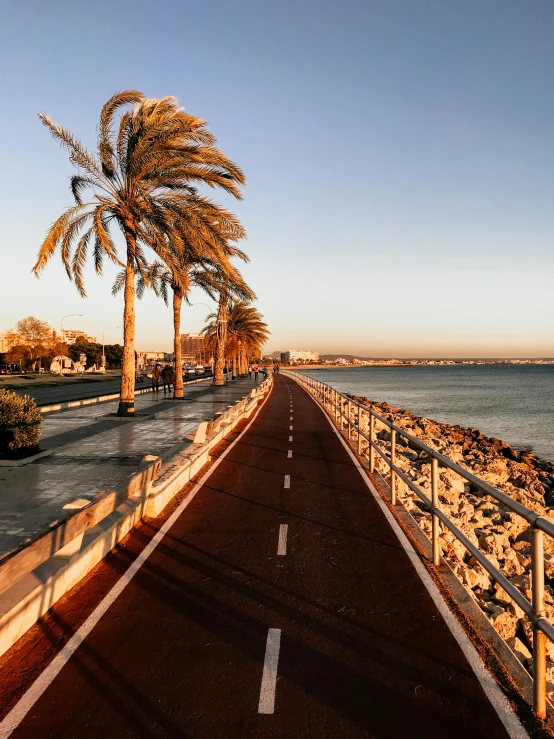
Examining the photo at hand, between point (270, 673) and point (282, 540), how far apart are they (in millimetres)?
3163

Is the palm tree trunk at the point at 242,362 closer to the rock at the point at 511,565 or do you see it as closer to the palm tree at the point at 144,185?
A: the palm tree at the point at 144,185

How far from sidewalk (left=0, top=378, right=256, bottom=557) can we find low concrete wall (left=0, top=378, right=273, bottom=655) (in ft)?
2.20

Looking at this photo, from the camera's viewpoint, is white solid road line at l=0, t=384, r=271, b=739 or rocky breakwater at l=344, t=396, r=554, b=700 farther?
rocky breakwater at l=344, t=396, r=554, b=700

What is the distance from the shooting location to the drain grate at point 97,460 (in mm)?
11767

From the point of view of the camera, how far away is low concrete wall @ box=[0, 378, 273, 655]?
475 centimetres

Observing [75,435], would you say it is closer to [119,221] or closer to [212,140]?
[119,221]

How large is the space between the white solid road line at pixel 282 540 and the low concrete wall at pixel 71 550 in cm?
219

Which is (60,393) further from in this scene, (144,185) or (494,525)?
(494,525)

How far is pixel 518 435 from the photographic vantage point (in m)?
37.8

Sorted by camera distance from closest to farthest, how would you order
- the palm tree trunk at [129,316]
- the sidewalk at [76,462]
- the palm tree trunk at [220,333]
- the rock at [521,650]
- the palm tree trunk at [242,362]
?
the rock at [521,650], the sidewalk at [76,462], the palm tree trunk at [129,316], the palm tree trunk at [220,333], the palm tree trunk at [242,362]

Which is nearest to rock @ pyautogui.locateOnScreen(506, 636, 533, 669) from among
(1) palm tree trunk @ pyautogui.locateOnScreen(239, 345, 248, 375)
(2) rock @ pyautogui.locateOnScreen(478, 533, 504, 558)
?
(2) rock @ pyautogui.locateOnScreen(478, 533, 504, 558)

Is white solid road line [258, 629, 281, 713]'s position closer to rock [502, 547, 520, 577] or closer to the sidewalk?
the sidewalk

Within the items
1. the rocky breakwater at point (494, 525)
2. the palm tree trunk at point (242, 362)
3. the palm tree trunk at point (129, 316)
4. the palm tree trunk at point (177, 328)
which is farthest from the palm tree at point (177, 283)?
the palm tree trunk at point (242, 362)

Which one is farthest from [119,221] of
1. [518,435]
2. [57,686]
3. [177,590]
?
[518,435]
